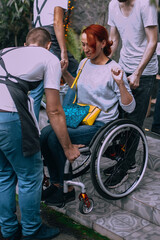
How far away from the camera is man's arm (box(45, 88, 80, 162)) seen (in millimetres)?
2352

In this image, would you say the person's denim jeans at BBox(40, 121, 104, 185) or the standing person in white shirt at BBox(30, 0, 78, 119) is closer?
the person's denim jeans at BBox(40, 121, 104, 185)

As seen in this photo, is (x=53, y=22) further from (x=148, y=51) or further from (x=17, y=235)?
(x=17, y=235)

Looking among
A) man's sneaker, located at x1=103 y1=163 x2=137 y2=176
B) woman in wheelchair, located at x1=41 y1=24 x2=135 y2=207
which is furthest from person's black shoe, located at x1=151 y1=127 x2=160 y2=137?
woman in wheelchair, located at x1=41 y1=24 x2=135 y2=207

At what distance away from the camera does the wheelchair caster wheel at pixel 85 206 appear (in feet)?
9.24

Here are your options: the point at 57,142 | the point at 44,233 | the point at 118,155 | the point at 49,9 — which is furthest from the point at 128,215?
the point at 49,9

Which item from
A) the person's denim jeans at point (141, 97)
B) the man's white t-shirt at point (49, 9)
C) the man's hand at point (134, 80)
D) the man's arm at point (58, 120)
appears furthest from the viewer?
the man's white t-shirt at point (49, 9)

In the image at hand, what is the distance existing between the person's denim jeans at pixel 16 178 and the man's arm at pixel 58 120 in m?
0.21

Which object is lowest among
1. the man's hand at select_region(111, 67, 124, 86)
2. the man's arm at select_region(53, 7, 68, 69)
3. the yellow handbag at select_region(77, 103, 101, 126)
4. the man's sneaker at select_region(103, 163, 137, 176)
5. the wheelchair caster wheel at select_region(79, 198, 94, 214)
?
the wheelchair caster wheel at select_region(79, 198, 94, 214)

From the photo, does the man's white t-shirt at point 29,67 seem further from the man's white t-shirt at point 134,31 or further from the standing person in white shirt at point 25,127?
the man's white t-shirt at point 134,31

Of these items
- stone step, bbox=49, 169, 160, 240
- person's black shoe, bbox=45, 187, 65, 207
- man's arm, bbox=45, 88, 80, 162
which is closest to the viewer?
man's arm, bbox=45, 88, 80, 162

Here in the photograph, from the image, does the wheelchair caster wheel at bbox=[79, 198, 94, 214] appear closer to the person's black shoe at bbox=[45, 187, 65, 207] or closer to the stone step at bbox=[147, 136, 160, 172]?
the person's black shoe at bbox=[45, 187, 65, 207]

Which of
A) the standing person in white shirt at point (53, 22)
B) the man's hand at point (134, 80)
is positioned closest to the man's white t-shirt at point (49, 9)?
the standing person in white shirt at point (53, 22)

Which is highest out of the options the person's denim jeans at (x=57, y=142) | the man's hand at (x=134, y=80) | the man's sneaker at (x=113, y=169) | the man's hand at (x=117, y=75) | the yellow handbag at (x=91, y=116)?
the man's hand at (x=117, y=75)

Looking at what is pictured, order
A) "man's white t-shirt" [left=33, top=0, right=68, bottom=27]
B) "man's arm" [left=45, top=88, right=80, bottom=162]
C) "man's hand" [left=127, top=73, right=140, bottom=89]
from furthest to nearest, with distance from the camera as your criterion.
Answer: "man's white t-shirt" [left=33, top=0, right=68, bottom=27] < "man's hand" [left=127, top=73, right=140, bottom=89] < "man's arm" [left=45, top=88, right=80, bottom=162]
